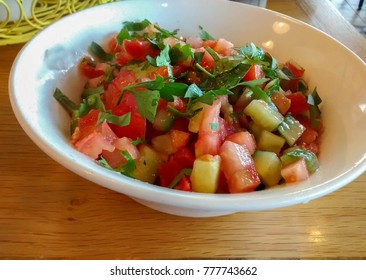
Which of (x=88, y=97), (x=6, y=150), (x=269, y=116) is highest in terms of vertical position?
(x=269, y=116)

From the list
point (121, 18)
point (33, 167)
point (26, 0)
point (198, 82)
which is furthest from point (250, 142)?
point (26, 0)

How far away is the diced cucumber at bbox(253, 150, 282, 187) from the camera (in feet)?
2.93

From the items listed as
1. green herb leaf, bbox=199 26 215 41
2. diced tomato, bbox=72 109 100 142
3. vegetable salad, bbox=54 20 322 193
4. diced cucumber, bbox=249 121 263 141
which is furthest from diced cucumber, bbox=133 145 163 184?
green herb leaf, bbox=199 26 215 41

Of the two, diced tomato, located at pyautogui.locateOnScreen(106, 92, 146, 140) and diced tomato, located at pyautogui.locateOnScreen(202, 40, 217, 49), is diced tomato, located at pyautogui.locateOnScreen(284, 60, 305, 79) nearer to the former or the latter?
diced tomato, located at pyautogui.locateOnScreen(202, 40, 217, 49)

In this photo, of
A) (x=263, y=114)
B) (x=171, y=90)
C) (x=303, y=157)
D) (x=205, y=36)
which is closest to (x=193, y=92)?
(x=171, y=90)

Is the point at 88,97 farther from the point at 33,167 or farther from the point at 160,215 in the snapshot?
the point at 160,215

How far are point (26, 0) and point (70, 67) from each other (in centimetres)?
36

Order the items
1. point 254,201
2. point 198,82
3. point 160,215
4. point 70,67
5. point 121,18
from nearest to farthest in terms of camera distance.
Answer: point 254,201 < point 160,215 < point 198,82 < point 70,67 < point 121,18

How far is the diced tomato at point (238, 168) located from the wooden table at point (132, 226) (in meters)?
0.11

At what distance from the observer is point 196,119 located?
0.93 m

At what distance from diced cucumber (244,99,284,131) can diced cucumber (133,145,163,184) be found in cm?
21

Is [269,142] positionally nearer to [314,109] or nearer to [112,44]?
[314,109]

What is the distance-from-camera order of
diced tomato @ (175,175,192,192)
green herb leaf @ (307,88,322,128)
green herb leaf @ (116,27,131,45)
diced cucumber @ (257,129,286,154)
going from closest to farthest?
1. diced tomato @ (175,175,192,192)
2. diced cucumber @ (257,129,286,154)
3. green herb leaf @ (307,88,322,128)
4. green herb leaf @ (116,27,131,45)
